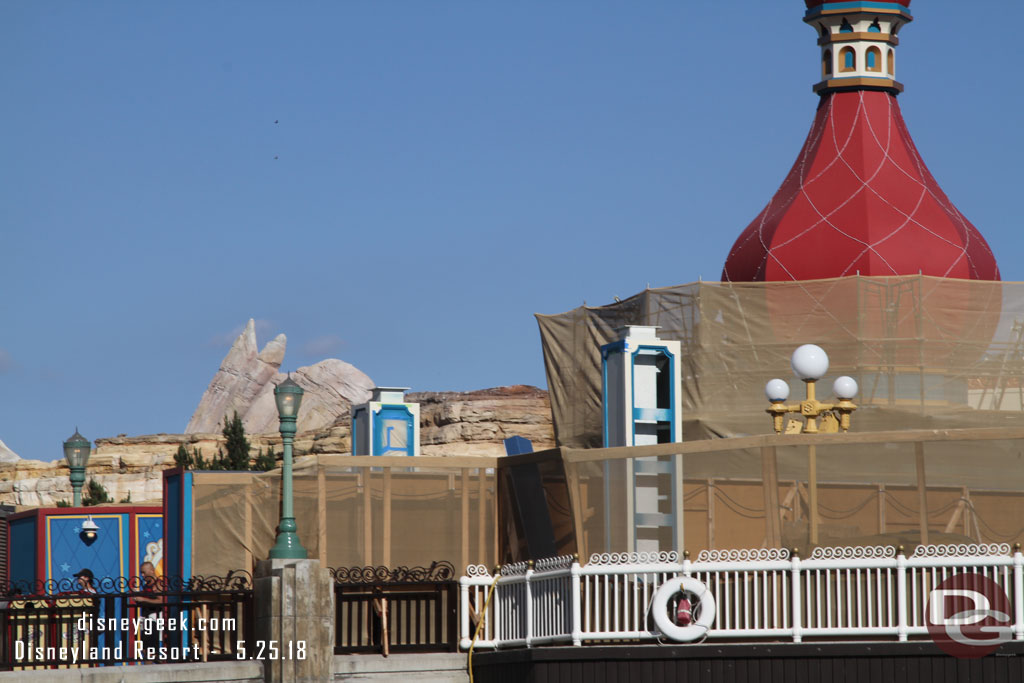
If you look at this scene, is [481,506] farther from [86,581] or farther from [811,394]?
[86,581]

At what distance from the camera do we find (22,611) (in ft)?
61.1

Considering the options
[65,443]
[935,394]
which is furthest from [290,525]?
[935,394]

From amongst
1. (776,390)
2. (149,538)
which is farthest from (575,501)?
(149,538)

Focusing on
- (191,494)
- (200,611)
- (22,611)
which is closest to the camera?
(22,611)

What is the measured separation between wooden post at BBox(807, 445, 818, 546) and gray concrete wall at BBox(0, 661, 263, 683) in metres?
6.26

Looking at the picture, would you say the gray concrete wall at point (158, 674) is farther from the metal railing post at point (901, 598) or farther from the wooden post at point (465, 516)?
the metal railing post at point (901, 598)

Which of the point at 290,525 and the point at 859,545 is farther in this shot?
the point at 290,525

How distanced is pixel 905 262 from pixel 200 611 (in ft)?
50.7

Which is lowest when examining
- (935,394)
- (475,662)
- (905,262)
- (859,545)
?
(475,662)

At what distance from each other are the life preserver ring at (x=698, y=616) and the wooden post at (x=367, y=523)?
5010 mm

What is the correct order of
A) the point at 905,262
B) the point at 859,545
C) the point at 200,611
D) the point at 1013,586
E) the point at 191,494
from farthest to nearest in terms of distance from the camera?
1. the point at 905,262
2. the point at 191,494
3. the point at 200,611
4. the point at 859,545
5. the point at 1013,586

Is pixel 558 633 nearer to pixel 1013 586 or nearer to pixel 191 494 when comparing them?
pixel 1013 586

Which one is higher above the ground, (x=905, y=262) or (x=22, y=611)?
(x=905, y=262)

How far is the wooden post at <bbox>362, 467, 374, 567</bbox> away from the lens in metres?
21.0
